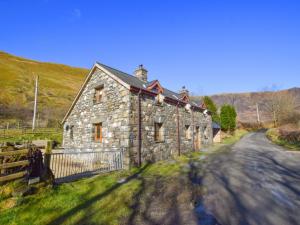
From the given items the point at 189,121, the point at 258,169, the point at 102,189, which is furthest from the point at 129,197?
the point at 189,121

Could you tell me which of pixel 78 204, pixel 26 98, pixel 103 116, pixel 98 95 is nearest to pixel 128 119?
pixel 103 116

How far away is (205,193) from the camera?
7.02 metres

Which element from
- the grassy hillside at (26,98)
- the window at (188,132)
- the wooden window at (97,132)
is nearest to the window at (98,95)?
the wooden window at (97,132)

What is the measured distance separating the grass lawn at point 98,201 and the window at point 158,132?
17.5ft

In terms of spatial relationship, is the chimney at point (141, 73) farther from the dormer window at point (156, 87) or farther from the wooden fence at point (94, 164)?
the wooden fence at point (94, 164)

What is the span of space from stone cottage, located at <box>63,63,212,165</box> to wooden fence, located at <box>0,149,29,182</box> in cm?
538

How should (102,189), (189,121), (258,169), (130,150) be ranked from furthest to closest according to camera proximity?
(189,121)
(130,150)
(258,169)
(102,189)

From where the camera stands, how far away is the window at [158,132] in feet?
46.9

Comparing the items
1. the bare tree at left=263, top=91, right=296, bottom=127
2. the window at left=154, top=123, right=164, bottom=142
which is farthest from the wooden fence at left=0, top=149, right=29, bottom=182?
the bare tree at left=263, top=91, right=296, bottom=127

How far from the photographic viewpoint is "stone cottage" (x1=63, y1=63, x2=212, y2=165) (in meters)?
12.2

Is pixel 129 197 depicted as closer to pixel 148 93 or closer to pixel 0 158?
pixel 0 158

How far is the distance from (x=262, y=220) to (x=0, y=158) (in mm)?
7751

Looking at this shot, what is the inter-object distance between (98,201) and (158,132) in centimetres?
864

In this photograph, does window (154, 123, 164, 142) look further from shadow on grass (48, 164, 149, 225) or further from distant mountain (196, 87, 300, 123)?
distant mountain (196, 87, 300, 123)
